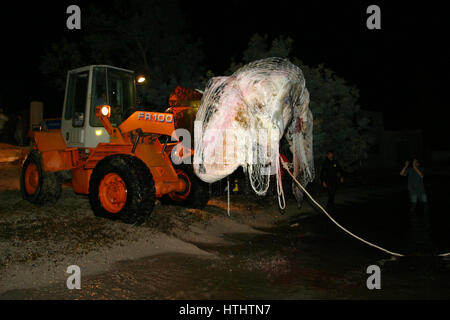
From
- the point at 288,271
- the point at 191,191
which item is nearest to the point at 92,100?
the point at 191,191

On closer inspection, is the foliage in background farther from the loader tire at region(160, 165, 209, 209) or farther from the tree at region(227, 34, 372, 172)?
the loader tire at region(160, 165, 209, 209)

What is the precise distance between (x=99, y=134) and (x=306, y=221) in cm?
566

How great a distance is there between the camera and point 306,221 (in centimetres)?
1109

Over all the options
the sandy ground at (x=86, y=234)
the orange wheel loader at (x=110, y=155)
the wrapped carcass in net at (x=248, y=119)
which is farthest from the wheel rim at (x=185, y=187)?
the wrapped carcass in net at (x=248, y=119)

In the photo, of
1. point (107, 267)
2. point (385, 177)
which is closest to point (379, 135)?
point (385, 177)

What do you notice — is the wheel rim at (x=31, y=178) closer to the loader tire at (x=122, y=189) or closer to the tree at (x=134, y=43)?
the loader tire at (x=122, y=189)

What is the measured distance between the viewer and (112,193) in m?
8.45

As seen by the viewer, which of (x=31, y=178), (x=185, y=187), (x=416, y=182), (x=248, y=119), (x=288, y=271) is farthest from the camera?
(x=416, y=182)

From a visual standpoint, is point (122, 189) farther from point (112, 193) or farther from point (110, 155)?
point (110, 155)

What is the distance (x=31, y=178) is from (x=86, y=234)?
3.74 meters

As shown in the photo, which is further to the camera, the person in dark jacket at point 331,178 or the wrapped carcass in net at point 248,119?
the person in dark jacket at point 331,178

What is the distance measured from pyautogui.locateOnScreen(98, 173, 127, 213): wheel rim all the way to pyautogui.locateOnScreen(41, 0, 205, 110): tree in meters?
12.7

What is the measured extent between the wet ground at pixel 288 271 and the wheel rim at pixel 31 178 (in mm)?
4957

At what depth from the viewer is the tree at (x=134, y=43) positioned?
20922mm
